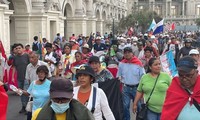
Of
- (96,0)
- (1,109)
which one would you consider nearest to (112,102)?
(1,109)

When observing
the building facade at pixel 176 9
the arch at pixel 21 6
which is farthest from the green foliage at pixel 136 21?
the building facade at pixel 176 9

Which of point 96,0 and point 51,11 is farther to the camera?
point 96,0

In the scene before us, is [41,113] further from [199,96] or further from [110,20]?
[110,20]

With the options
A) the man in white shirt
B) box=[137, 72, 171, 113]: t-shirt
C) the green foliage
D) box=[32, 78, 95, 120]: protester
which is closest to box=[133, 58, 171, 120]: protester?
box=[137, 72, 171, 113]: t-shirt

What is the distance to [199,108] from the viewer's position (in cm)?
393

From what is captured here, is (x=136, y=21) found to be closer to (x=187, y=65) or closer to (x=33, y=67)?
(x=33, y=67)

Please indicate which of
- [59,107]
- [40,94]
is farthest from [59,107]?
[40,94]

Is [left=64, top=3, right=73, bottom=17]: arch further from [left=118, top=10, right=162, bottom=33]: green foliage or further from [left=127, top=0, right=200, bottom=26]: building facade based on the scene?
[left=127, top=0, right=200, bottom=26]: building facade

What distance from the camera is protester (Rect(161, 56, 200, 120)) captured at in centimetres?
391

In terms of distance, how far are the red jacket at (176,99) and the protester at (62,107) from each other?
1019 millimetres

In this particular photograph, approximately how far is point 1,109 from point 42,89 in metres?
1.39

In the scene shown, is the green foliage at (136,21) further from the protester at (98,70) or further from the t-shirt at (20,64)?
the protester at (98,70)

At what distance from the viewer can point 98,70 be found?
660 centimetres

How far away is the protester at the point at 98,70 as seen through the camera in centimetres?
649
